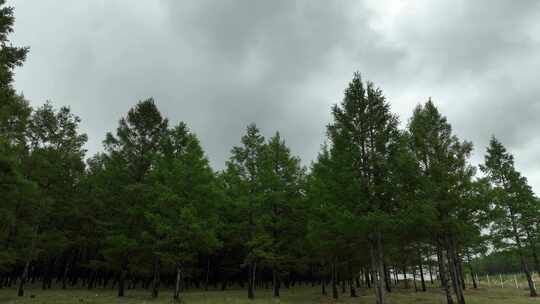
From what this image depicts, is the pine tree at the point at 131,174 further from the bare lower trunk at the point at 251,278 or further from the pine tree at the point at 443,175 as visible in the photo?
the pine tree at the point at 443,175

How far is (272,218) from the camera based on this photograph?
3045 cm

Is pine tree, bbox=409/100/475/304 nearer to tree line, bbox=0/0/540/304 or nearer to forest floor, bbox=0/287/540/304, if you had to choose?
tree line, bbox=0/0/540/304

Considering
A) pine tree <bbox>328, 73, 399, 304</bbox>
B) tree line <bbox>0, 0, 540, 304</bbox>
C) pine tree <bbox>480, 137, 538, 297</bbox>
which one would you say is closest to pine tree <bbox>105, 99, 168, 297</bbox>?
tree line <bbox>0, 0, 540, 304</bbox>

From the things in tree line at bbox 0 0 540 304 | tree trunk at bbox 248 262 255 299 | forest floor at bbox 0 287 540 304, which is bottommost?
forest floor at bbox 0 287 540 304

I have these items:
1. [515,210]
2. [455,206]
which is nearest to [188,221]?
[455,206]

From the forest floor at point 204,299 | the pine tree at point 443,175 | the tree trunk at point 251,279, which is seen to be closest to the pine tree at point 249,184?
the tree trunk at point 251,279

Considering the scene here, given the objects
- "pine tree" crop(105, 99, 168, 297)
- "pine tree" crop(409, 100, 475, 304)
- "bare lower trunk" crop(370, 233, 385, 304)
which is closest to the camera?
"bare lower trunk" crop(370, 233, 385, 304)

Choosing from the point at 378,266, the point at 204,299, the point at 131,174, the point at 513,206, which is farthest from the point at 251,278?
the point at 513,206

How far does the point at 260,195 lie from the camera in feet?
91.6

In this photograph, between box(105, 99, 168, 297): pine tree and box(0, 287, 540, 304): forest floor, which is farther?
box(105, 99, 168, 297): pine tree

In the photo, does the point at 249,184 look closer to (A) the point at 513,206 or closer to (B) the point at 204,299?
(B) the point at 204,299

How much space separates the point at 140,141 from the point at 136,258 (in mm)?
10230

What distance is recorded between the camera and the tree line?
20.7 meters

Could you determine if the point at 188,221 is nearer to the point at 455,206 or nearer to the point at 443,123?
the point at 455,206
